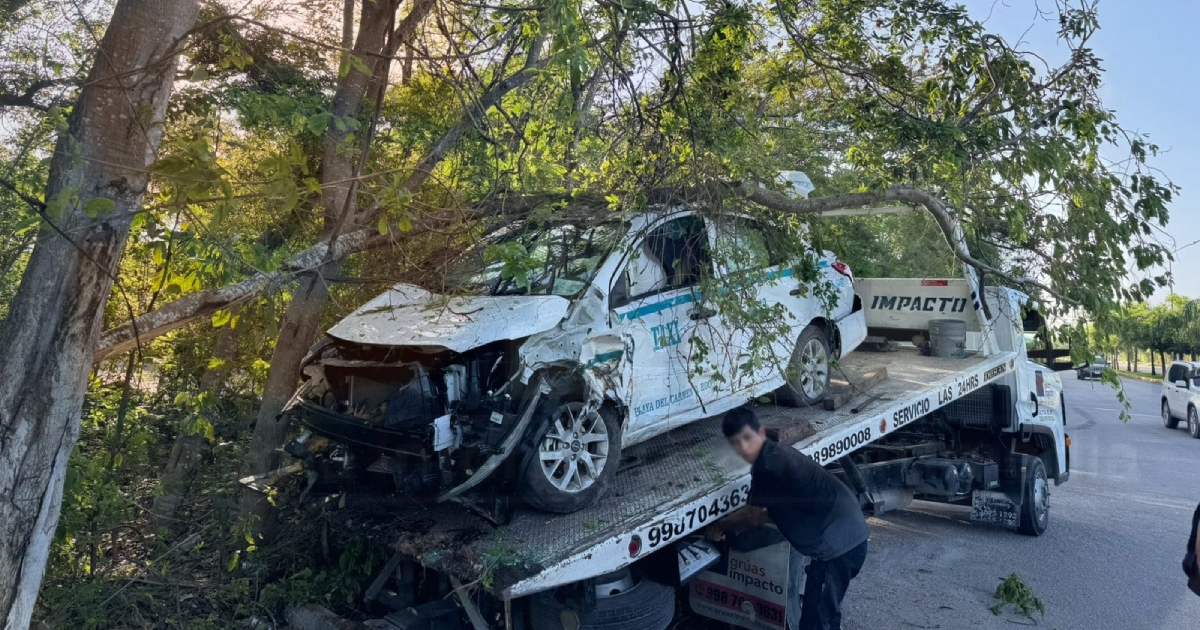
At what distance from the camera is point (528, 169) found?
604 centimetres

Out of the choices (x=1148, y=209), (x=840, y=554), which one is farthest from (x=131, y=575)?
(x=1148, y=209)

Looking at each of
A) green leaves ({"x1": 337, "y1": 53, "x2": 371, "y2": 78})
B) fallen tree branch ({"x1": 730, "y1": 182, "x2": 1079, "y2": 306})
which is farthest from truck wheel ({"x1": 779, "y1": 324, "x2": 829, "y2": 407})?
green leaves ({"x1": 337, "y1": 53, "x2": 371, "y2": 78})

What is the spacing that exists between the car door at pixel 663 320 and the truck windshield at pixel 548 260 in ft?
0.70

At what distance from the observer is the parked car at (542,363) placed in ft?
14.5

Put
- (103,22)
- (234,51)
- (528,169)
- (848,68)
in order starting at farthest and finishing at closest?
(848,68) → (528,169) → (103,22) → (234,51)

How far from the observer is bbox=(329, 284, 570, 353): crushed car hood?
14.8 feet

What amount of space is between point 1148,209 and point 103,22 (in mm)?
7781

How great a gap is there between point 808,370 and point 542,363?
3.01 metres

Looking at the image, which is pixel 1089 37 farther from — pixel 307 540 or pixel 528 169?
pixel 307 540

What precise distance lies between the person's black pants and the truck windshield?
2177mm

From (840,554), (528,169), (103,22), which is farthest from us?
(528,169)

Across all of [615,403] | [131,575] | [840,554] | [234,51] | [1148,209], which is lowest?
[131,575]

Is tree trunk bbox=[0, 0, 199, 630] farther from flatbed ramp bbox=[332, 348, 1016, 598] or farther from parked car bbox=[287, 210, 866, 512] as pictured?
flatbed ramp bbox=[332, 348, 1016, 598]

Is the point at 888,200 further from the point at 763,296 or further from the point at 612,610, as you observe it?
the point at 612,610
